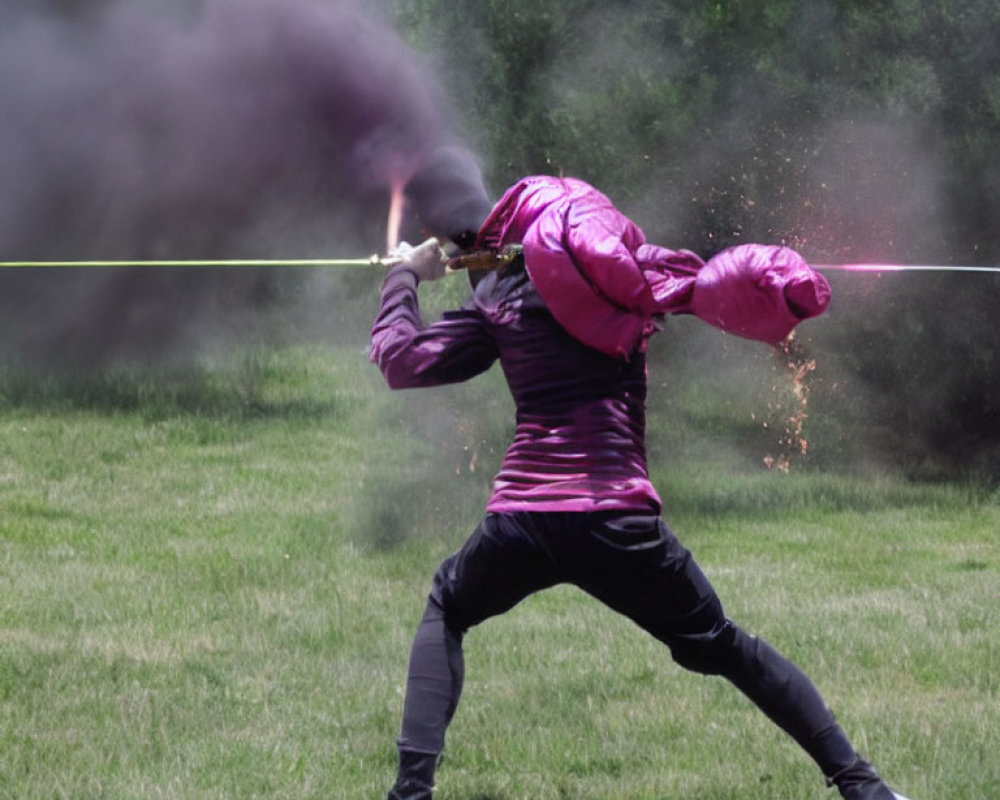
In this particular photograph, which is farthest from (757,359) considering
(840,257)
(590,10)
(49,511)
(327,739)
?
(327,739)

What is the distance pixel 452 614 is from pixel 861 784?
1.08m

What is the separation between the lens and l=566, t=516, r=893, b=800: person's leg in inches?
144

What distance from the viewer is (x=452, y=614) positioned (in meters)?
3.91

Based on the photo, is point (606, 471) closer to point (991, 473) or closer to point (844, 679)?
point (844, 679)

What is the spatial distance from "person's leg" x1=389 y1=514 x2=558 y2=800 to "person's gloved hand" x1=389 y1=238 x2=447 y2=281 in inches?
26.7

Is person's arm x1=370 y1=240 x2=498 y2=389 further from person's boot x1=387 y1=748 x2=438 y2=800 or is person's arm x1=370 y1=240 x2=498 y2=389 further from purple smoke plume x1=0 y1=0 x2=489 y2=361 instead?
purple smoke plume x1=0 y1=0 x2=489 y2=361

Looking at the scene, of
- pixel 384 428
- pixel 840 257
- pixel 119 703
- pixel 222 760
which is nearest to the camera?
pixel 222 760

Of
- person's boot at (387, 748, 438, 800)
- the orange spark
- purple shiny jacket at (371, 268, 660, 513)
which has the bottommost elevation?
person's boot at (387, 748, 438, 800)

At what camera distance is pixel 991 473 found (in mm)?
9602

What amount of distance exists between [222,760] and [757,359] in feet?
19.6

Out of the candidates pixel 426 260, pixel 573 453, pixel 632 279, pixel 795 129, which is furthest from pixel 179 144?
pixel 632 279

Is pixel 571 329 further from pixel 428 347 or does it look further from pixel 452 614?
pixel 452 614

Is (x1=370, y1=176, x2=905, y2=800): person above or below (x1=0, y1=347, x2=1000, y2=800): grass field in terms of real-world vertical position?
above

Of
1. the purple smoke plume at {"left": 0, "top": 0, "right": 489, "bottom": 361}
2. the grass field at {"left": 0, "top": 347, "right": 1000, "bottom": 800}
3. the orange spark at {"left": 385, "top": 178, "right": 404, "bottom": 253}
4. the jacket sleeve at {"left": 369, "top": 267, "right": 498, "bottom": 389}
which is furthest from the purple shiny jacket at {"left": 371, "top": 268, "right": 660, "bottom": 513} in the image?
the purple smoke plume at {"left": 0, "top": 0, "right": 489, "bottom": 361}
